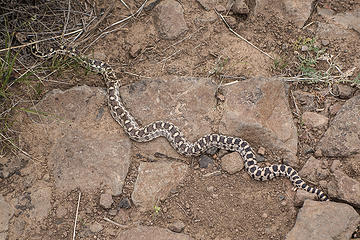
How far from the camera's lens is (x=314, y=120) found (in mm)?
8398

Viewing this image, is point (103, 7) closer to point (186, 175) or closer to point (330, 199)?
point (186, 175)

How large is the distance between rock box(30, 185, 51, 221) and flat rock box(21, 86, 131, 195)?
0.28 meters

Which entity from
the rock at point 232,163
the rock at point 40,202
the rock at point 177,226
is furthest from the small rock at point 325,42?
the rock at point 40,202

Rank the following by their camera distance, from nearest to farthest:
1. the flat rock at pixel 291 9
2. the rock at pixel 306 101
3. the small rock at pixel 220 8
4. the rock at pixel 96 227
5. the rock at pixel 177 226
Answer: the rock at pixel 177 226, the rock at pixel 96 227, the rock at pixel 306 101, the flat rock at pixel 291 9, the small rock at pixel 220 8

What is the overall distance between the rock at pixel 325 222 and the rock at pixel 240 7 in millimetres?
5631

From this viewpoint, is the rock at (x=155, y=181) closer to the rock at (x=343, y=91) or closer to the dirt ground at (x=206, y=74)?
the dirt ground at (x=206, y=74)

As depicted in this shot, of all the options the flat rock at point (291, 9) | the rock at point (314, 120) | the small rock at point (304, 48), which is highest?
the flat rock at point (291, 9)

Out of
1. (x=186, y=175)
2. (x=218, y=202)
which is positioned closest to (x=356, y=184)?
→ (x=218, y=202)

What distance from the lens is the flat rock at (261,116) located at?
8.13 meters

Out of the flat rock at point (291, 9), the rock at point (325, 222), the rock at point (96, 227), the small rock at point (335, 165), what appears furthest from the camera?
the flat rock at point (291, 9)

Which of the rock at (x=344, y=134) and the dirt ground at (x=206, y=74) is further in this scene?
the rock at (x=344, y=134)

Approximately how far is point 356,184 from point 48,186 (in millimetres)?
6240

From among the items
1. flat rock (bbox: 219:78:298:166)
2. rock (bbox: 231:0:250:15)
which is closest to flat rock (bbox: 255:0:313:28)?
rock (bbox: 231:0:250:15)

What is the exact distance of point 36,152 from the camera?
26.5ft
